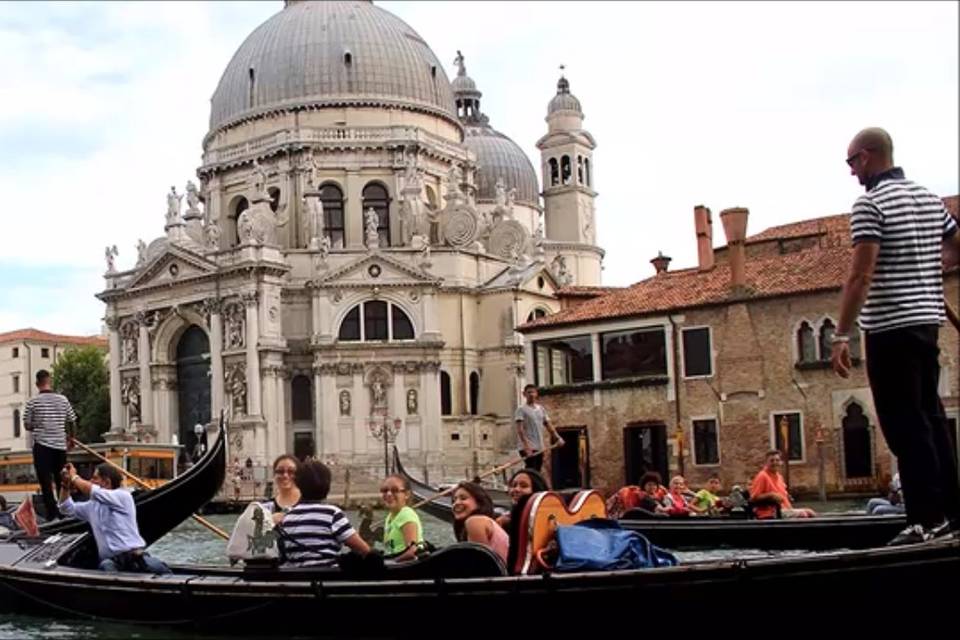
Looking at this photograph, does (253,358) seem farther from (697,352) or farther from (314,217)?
(697,352)

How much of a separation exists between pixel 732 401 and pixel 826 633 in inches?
639

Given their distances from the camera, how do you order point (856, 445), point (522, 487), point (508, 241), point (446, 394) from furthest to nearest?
point (508, 241), point (446, 394), point (856, 445), point (522, 487)

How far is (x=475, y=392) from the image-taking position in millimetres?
38344

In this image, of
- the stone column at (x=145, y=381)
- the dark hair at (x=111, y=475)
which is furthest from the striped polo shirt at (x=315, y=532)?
the stone column at (x=145, y=381)

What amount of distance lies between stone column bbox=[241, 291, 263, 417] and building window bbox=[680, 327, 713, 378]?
54.0ft

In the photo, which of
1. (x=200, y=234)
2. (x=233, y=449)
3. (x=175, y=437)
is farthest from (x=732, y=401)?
(x=200, y=234)

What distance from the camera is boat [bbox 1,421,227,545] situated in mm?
9562

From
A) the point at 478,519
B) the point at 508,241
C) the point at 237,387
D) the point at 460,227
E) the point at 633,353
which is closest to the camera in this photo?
the point at 478,519

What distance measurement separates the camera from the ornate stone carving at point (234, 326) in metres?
36.3

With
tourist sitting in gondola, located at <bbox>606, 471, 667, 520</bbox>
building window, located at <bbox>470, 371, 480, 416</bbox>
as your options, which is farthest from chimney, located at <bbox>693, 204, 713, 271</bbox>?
building window, located at <bbox>470, 371, 480, 416</bbox>

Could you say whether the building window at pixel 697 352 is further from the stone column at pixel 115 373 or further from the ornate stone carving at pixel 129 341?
the stone column at pixel 115 373

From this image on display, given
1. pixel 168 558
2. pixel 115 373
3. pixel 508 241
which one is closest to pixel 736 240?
pixel 168 558

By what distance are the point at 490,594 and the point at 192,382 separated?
3351 centimetres

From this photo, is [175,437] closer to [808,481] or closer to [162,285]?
[162,285]
